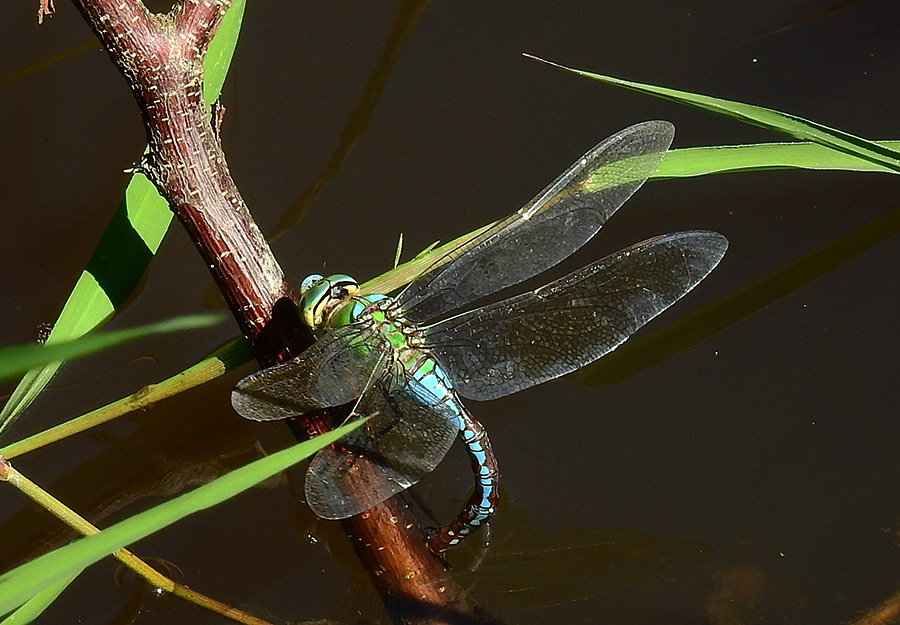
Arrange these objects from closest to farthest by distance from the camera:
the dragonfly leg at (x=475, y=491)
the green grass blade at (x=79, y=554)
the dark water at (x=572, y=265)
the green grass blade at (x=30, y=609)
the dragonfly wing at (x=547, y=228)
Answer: the green grass blade at (x=79, y=554), the green grass blade at (x=30, y=609), the dragonfly wing at (x=547, y=228), the dragonfly leg at (x=475, y=491), the dark water at (x=572, y=265)

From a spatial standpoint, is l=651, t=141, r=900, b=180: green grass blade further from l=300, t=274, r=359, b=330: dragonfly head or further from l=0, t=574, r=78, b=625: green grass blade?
l=0, t=574, r=78, b=625: green grass blade

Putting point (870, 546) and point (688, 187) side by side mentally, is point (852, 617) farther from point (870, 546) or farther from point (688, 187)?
point (688, 187)

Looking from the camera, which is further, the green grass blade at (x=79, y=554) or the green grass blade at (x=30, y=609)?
the green grass blade at (x=30, y=609)

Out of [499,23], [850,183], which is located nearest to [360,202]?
[499,23]

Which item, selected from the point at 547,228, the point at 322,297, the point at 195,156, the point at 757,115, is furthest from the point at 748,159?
the point at 195,156

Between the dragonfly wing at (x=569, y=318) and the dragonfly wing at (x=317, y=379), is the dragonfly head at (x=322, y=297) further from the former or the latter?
the dragonfly wing at (x=569, y=318)

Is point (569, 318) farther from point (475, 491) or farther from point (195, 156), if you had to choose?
point (195, 156)

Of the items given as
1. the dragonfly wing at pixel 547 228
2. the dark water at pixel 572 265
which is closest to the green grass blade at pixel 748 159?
the dragonfly wing at pixel 547 228
